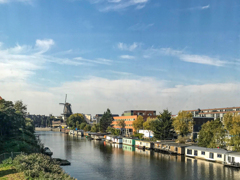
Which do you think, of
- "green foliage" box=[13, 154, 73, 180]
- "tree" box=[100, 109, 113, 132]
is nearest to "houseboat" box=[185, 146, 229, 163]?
"green foliage" box=[13, 154, 73, 180]

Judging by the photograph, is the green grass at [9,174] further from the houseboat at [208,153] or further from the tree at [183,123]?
the tree at [183,123]

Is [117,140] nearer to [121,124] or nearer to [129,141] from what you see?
[129,141]

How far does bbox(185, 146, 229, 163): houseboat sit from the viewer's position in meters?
52.4

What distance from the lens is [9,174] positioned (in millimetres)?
23828

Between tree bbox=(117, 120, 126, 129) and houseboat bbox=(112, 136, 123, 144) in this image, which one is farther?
tree bbox=(117, 120, 126, 129)

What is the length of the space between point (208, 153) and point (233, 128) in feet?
27.0

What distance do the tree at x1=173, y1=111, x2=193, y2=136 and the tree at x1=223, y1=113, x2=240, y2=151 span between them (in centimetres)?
2046

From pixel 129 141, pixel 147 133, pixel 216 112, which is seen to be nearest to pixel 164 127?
pixel 129 141

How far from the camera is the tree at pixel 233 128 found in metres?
53.5

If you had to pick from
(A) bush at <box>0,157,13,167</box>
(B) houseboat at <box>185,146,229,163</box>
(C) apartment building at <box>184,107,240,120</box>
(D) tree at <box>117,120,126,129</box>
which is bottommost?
(B) houseboat at <box>185,146,229,163</box>

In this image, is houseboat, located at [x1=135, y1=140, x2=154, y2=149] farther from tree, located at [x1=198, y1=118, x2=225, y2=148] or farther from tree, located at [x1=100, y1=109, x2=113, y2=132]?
tree, located at [x1=100, y1=109, x2=113, y2=132]

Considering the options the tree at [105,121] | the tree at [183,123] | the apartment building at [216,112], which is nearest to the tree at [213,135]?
the tree at [183,123]

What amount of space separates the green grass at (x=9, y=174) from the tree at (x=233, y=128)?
46335 mm

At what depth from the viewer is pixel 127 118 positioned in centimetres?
12569
